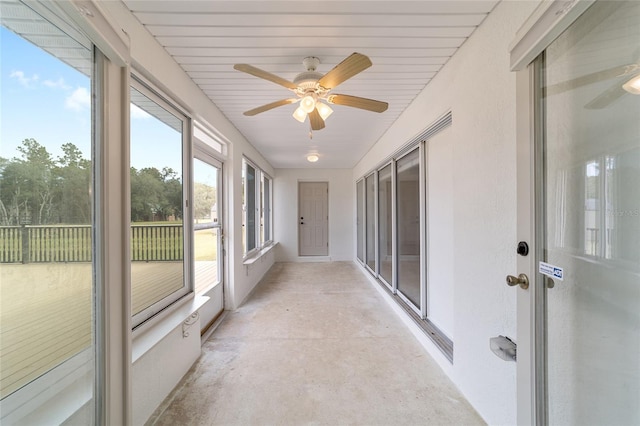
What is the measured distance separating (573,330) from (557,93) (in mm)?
924

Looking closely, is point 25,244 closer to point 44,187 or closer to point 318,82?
point 44,187

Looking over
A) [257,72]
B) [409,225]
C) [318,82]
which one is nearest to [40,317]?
[257,72]

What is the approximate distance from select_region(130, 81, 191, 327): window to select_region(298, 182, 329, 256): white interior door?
4020 mm

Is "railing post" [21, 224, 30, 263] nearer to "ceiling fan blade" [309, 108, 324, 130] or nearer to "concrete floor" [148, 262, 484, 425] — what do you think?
"concrete floor" [148, 262, 484, 425]

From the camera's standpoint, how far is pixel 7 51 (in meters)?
0.79

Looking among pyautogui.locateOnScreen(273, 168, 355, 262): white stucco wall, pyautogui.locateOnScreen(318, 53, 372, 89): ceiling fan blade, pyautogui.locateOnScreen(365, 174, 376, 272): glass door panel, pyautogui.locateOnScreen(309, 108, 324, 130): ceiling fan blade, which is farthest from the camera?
pyautogui.locateOnScreen(273, 168, 355, 262): white stucco wall

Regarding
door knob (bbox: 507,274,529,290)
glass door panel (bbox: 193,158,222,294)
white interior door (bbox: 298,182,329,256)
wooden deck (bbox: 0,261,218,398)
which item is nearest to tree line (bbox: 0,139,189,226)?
wooden deck (bbox: 0,261,218,398)

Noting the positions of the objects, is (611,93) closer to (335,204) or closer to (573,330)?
(573,330)

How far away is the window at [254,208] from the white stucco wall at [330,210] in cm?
32

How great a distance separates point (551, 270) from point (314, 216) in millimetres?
5207

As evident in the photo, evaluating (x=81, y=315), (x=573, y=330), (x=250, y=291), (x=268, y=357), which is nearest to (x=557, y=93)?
(x=573, y=330)

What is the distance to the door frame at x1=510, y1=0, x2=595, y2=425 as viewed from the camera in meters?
0.98

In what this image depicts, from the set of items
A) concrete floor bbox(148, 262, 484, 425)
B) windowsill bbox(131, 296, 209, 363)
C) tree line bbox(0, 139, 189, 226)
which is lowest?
concrete floor bbox(148, 262, 484, 425)

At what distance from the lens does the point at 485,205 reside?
1364 millimetres
